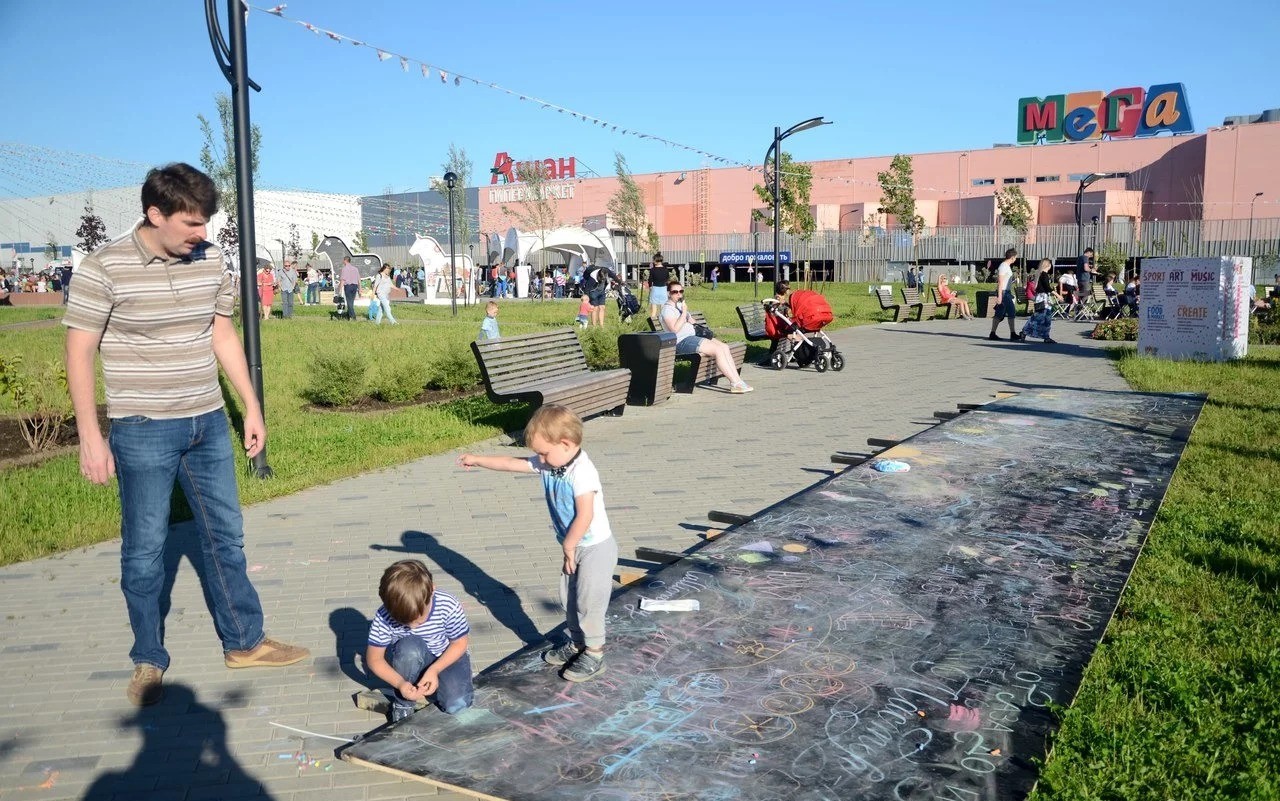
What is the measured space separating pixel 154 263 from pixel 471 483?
13.2ft

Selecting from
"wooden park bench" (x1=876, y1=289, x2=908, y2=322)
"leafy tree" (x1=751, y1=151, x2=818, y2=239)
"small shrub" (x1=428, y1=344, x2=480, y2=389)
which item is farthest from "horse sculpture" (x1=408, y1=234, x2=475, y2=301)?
"small shrub" (x1=428, y1=344, x2=480, y2=389)

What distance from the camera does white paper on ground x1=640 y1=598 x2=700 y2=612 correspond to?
4.07 meters

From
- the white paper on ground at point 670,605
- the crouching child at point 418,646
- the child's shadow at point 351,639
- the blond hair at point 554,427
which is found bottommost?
the child's shadow at point 351,639

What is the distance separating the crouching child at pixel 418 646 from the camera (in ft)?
10.8

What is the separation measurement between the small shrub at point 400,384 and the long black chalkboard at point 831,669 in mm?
6773

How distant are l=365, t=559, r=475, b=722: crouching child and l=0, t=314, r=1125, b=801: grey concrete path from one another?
26 centimetres

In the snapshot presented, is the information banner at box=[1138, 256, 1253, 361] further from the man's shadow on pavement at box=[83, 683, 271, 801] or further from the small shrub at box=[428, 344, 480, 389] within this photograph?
the man's shadow on pavement at box=[83, 683, 271, 801]

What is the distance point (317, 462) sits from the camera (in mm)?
7949

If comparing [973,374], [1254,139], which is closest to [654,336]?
[973,374]

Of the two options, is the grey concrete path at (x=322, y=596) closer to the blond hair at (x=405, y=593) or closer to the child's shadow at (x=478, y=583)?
the child's shadow at (x=478, y=583)

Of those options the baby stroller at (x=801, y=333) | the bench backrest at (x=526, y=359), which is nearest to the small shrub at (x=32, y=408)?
the bench backrest at (x=526, y=359)

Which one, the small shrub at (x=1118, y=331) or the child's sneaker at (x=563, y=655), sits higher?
the small shrub at (x=1118, y=331)

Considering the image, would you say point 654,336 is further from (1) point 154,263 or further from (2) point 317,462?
(1) point 154,263

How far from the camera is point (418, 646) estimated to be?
133 inches
